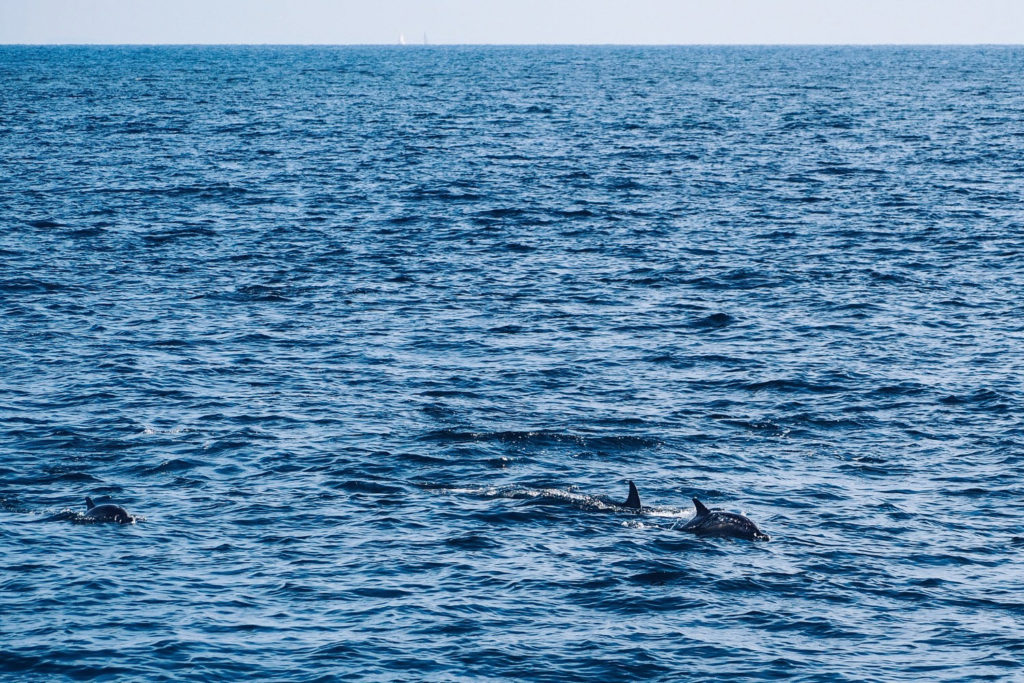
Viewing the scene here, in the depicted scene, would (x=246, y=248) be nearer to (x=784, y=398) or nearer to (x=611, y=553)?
(x=784, y=398)

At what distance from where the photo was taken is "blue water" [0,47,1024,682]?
28500 mm

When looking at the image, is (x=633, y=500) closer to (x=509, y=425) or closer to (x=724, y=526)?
(x=724, y=526)

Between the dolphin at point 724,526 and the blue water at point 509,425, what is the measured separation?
1.23ft

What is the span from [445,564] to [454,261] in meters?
35.1

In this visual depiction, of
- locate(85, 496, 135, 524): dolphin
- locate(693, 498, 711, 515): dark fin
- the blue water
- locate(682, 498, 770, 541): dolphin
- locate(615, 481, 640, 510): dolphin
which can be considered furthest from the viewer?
locate(615, 481, 640, 510): dolphin

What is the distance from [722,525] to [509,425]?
10262mm

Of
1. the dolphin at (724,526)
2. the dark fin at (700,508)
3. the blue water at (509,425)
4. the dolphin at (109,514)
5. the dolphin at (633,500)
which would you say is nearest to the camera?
the blue water at (509,425)

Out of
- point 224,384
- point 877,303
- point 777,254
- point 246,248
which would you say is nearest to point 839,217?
point 777,254

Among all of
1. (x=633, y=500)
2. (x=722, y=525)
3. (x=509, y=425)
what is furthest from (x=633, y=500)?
(x=509, y=425)

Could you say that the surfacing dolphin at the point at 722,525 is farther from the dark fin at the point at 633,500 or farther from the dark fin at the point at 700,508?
the dark fin at the point at 633,500

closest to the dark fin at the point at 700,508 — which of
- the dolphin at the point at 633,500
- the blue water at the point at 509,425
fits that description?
the blue water at the point at 509,425

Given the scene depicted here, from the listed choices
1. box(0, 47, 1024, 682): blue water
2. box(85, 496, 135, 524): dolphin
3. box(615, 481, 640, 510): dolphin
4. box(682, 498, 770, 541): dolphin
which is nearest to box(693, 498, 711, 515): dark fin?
box(682, 498, 770, 541): dolphin

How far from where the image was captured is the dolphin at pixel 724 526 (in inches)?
1318

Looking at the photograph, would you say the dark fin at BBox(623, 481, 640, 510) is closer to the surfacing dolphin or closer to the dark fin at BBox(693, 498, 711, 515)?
the surfacing dolphin
